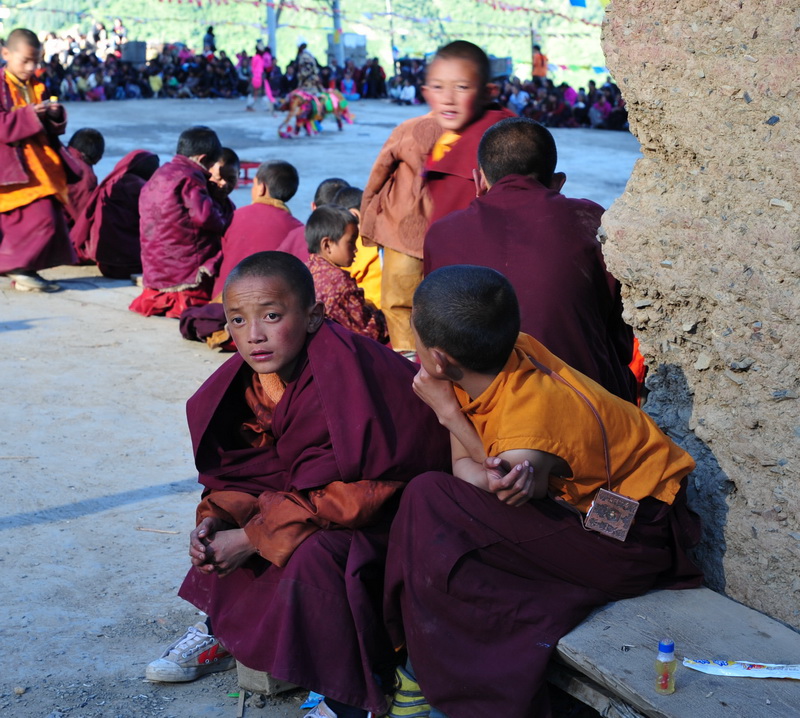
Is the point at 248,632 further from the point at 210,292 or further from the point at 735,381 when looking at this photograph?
the point at 210,292

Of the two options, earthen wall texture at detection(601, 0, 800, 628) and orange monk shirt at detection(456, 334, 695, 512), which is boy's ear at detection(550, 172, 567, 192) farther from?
orange monk shirt at detection(456, 334, 695, 512)

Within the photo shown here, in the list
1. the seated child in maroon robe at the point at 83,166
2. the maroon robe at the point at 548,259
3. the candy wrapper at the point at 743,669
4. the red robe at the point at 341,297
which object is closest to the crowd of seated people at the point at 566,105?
the seated child in maroon robe at the point at 83,166

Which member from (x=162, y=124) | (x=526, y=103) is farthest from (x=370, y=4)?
(x=162, y=124)

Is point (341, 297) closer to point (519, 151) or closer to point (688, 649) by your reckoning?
point (519, 151)

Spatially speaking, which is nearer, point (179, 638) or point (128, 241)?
point (179, 638)

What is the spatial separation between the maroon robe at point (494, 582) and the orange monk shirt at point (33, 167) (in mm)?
5391

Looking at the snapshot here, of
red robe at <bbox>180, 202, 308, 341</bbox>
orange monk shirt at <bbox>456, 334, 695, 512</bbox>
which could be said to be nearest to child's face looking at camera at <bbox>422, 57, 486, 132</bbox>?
red robe at <bbox>180, 202, 308, 341</bbox>

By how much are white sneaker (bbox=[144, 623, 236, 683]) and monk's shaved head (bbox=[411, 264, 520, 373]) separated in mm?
1111

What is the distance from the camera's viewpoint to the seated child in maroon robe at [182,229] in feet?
21.2

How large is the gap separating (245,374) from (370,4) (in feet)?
223

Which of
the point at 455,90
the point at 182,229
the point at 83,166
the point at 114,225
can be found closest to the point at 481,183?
the point at 455,90

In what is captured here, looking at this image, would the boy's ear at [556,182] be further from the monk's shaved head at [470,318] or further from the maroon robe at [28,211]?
the maroon robe at [28,211]

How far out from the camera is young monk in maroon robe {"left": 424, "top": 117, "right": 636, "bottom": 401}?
3.08 metres

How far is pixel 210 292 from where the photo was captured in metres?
6.73
